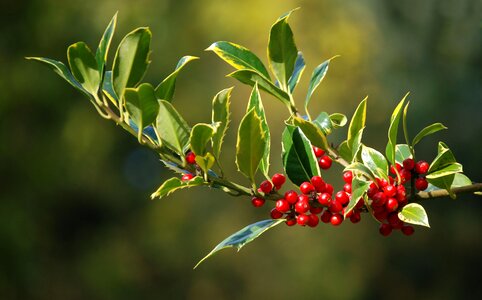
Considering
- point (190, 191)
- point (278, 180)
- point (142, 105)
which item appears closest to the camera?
point (142, 105)

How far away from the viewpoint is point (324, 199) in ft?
1.85

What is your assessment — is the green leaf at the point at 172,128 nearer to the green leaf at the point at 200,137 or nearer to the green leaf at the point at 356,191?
the green leaf at the point at 200,137

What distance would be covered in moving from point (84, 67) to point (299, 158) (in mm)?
194

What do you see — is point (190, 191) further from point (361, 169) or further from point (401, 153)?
point (361, 169)

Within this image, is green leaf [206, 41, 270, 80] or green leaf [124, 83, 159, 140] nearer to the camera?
green leaf [124, 83, 159, 140]

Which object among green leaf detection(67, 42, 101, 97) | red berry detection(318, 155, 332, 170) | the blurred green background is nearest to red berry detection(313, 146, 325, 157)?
red berry detection(318, 155, 332, 170)

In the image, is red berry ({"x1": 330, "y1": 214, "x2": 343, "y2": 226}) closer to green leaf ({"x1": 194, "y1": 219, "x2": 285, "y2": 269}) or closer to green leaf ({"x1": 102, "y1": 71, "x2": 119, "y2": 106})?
green leaf ({"x1": 194, "y1": 219, "x2": 285, "y2": 269})

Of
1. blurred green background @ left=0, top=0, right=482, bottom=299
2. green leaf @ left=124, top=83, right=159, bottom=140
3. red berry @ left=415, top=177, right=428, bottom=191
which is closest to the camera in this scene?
green leaf @ left=124, top=83, right=159, bottom=140

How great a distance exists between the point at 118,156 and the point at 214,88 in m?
0.79

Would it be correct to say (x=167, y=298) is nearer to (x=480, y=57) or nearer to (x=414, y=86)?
(x=414, y=86)

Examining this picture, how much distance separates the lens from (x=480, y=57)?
4.07 metres

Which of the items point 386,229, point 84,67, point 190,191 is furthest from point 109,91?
point 190,191

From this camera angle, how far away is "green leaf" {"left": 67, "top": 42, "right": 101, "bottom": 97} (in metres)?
0.56

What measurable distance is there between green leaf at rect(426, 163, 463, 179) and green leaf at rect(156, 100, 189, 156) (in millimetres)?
203
